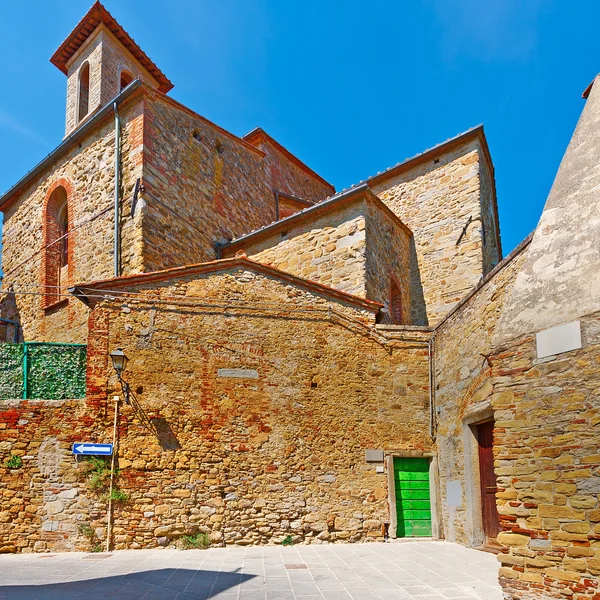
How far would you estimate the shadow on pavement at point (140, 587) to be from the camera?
570 cm

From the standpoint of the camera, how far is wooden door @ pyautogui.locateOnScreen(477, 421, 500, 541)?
27.0 feet

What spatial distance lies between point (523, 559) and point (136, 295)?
7.08 meters

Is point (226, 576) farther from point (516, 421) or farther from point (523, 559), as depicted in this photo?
point (516, 421)

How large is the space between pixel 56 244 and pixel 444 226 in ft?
33.8

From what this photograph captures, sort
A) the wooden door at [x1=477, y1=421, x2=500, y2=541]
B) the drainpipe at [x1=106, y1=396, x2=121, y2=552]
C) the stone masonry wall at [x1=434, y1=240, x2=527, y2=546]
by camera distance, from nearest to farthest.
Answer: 1. the stone masonry wall at [x1=434, y1=240, x2=527, y2=546]
2. the wooden door at [x1=477, y1=421, x2=500, y2=541]
3. the drainpipe at [x1=106, y1=396, x2=121, y2=552]

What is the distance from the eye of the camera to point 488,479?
331 inches

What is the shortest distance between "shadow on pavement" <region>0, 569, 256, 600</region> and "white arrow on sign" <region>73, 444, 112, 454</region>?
2.24m

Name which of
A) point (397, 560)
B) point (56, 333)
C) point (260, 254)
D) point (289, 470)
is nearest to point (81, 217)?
point (56, 333)

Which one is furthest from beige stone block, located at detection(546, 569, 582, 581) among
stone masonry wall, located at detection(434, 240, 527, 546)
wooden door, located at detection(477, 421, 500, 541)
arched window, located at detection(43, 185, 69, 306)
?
arched window, located at detection(43, 185, 69, 306)

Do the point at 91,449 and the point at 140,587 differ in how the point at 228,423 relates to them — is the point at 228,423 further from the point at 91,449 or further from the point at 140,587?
the point at 140,587

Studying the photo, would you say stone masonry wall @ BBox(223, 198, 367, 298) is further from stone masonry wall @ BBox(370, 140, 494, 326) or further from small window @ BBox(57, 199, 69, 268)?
small window @ BBox(57, 199, 69, 268)

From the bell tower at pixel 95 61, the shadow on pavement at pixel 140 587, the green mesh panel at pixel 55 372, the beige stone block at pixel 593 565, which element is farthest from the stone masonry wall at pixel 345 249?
the bell tower at pixel 95 61

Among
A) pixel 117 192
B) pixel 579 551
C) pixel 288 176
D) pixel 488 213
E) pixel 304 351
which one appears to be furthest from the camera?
pixel 288 176

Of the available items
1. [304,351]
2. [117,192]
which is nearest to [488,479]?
[304,351]
